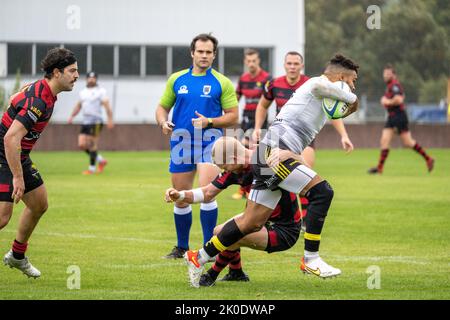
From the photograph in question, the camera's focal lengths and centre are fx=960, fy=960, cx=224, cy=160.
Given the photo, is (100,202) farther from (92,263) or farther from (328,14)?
(328,14)

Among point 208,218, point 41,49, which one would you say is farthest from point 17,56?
point 208,218

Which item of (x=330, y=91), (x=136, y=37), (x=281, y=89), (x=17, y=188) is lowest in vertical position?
(x=17, y=188)

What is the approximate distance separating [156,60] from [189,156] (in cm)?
2910

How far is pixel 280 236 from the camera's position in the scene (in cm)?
880

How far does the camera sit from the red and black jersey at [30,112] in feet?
27.7

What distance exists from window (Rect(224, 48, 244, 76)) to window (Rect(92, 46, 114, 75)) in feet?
15.6

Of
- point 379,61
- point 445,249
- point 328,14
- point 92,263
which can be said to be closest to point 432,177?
point 445,249

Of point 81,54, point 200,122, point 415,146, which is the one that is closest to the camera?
point 200,122

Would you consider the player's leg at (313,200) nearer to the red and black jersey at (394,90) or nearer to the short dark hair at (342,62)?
the short dark hair at (342,62)

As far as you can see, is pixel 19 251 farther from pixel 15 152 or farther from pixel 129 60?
pixel 129 60

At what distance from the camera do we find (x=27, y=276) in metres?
9.13

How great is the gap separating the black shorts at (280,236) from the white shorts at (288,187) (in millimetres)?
276

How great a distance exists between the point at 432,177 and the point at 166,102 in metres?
12.4
